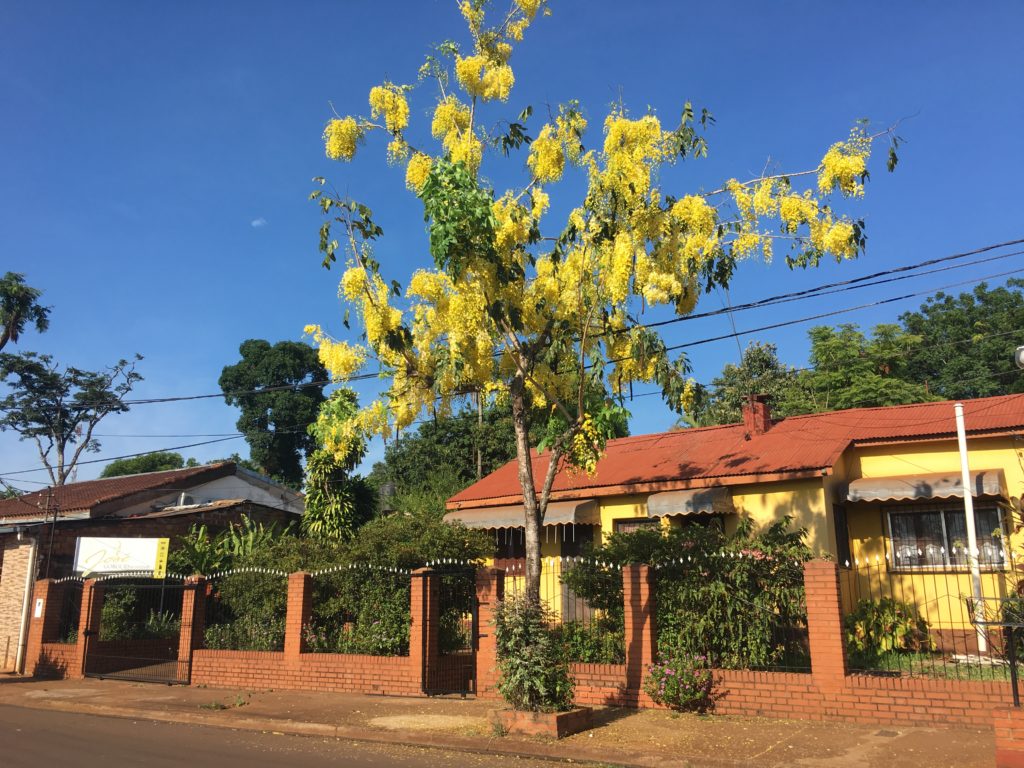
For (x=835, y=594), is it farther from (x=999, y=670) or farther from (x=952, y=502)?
(x=952, y=502)

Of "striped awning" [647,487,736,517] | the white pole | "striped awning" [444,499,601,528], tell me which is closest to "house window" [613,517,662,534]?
"striped awning" [444,499,601,528]

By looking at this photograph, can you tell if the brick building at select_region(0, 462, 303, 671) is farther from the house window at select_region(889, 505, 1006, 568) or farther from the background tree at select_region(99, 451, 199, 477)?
the background tree at select_region(99, 451, 199, 477)

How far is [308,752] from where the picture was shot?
31.8 ft

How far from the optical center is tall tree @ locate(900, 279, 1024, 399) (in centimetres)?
4000

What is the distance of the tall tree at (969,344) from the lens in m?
40.0

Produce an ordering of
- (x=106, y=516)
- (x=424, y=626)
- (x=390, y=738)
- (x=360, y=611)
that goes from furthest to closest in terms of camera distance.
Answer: (x=106, y=516) < (x=360, y=611) < (x=424, y=626) < (x=390, y=738)

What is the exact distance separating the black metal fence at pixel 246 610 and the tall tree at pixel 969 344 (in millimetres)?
31175

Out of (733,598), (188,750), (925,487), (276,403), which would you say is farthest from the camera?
(276,403)

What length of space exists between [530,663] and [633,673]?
2.02 m

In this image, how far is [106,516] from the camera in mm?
22688

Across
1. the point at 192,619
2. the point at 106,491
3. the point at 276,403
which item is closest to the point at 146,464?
the point at 276,403

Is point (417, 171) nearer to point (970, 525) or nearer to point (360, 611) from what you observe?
point (360, 611)

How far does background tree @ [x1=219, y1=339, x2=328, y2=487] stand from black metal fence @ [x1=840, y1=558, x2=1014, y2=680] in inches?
1638

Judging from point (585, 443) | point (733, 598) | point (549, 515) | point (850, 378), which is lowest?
point (733, 598)
